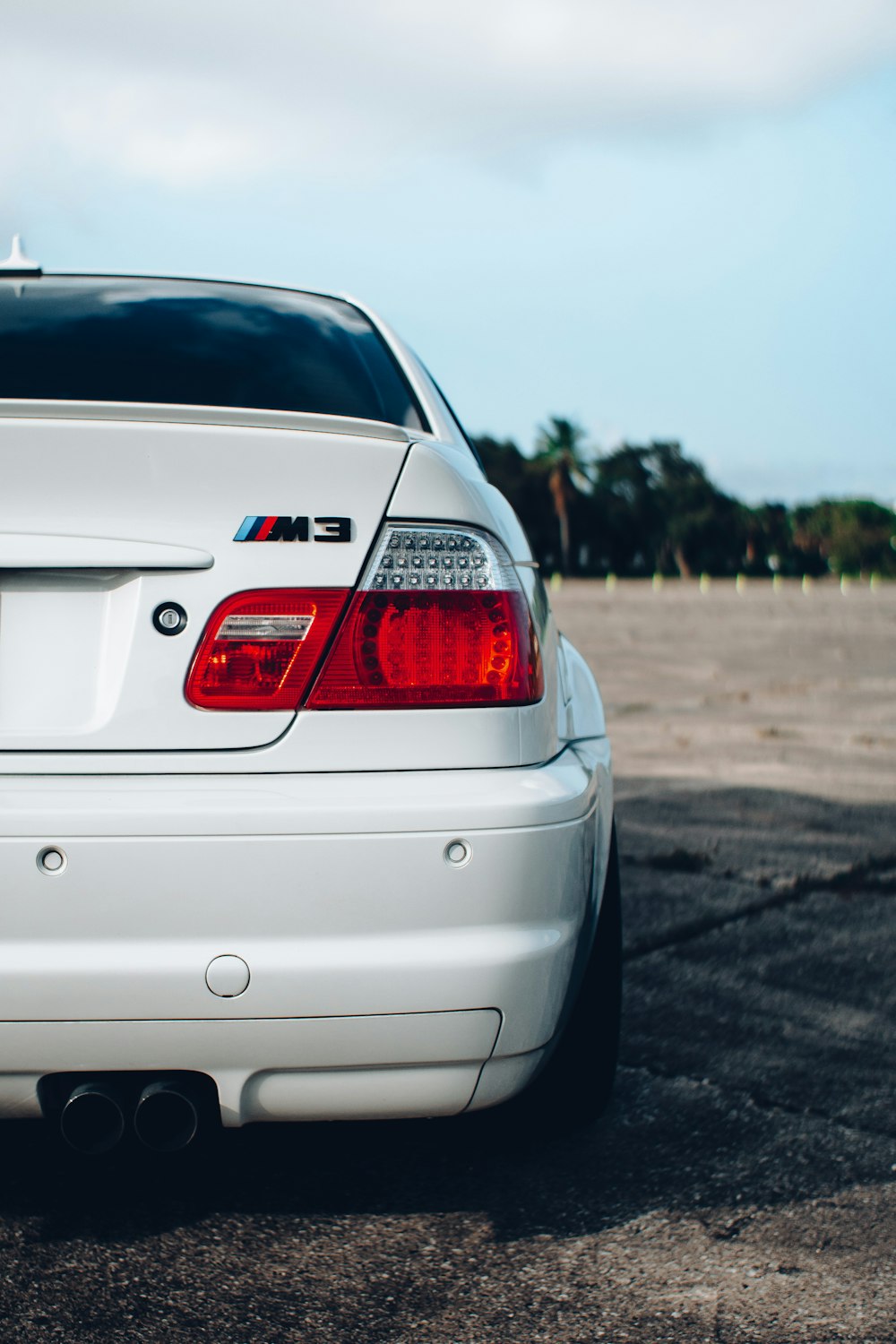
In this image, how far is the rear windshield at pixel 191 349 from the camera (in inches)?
113

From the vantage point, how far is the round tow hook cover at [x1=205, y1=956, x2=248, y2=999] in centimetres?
206

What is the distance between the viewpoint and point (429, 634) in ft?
7.16

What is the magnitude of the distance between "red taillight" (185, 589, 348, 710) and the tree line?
104m

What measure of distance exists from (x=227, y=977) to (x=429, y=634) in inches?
24.2

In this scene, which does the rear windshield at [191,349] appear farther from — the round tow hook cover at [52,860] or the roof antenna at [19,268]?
the round tow hook cover at [52,860]

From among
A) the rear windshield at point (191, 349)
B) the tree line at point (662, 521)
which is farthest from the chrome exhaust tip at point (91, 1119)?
the tree line at point (662, 521)

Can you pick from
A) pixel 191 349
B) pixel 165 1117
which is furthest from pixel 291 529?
pixel 191 349

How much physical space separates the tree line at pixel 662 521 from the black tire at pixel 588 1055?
104m

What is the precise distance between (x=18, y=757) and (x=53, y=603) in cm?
24

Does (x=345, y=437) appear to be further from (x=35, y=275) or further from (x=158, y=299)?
(x=35, y=275)

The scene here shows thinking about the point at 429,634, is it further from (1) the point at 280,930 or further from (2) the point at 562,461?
(2) the point at 562,461

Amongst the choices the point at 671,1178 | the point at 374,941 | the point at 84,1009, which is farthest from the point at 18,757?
the point at 671,1178

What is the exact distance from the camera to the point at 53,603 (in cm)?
209

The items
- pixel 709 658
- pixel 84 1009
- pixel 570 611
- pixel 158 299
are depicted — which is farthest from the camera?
pixel 570 611
